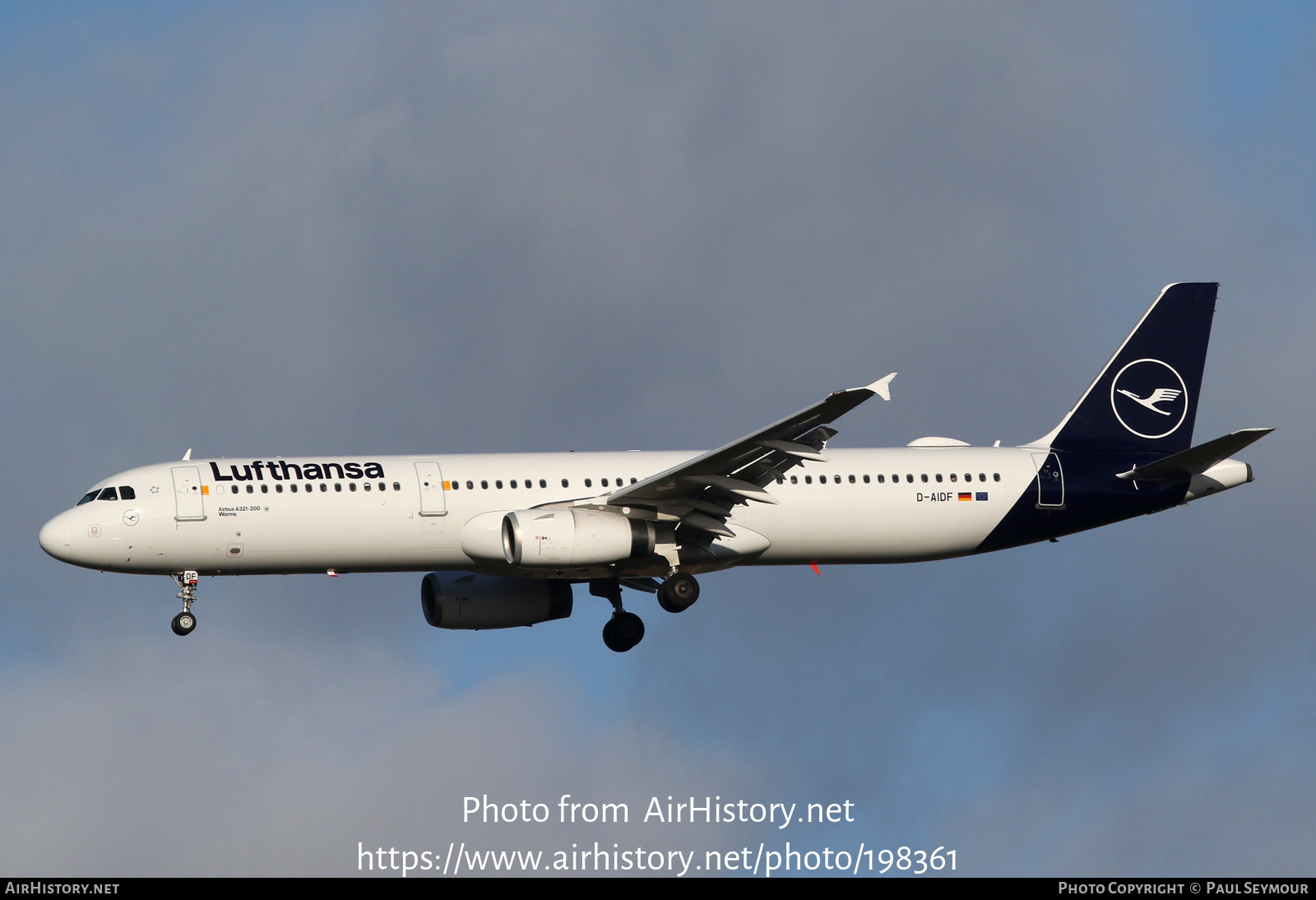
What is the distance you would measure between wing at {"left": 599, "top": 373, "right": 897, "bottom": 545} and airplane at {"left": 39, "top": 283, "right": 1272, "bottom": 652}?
57 millimetres

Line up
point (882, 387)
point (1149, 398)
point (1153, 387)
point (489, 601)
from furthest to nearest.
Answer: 1. point (1153, 387)
2. point (1149, 398)
3. point (489, 601)
4. point (882, 387)

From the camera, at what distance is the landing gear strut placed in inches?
1817

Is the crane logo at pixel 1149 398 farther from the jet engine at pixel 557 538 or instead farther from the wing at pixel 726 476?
the jet engine at pixel 557 538

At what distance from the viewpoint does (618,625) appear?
46.2 m

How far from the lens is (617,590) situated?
4656cm

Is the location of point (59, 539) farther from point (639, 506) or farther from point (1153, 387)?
point (1153, 387)

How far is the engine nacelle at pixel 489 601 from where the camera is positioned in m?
45.8

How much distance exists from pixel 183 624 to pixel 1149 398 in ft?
83.5

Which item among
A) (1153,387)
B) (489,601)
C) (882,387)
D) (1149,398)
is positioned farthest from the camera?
(1153,387)

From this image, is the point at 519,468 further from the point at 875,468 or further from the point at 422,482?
the point at 875,468

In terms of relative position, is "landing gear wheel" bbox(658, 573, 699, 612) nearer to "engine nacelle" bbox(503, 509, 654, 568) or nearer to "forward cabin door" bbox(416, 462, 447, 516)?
"engine nacelle" bbox(503, 509, 654, 568)

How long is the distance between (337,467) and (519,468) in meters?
4.29

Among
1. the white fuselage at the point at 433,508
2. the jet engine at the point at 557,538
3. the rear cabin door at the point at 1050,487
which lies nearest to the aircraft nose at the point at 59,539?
the white fuselage at the point at 433,508

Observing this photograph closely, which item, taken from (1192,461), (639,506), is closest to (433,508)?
(639,506)
